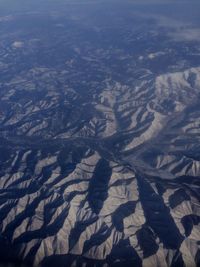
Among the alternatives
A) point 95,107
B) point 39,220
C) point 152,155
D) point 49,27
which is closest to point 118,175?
point 152,155

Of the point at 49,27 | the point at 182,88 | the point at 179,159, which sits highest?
the point at 179,159

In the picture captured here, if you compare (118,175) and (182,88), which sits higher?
(118,175)

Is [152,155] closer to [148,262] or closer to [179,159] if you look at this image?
[179,159]

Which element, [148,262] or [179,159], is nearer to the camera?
[148,262]

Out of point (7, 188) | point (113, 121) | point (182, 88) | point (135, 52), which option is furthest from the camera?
point (135, 52)

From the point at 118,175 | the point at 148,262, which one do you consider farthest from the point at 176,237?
the point at 118,175

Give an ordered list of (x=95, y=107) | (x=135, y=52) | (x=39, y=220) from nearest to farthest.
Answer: (x=39, y=220), (x=95, y=107), (x=135, y=52)
